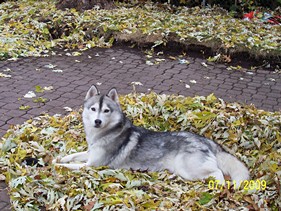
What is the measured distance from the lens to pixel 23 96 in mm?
8227

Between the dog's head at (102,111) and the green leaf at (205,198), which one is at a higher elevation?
the dog's head at (102,111)

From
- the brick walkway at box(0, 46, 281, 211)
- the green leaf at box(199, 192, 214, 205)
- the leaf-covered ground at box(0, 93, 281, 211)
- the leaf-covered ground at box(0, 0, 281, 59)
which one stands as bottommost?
the brick walkway at box(0, 46, 281, 211)

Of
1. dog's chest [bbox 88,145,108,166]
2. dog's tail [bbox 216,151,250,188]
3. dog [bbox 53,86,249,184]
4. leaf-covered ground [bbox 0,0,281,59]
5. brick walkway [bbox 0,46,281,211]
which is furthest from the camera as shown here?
leaf-covered ground [bbox 0,0,281,59]

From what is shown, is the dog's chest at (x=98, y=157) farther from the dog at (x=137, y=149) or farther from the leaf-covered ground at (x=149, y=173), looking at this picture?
the leaf-covered ground at (x=149, y=173)

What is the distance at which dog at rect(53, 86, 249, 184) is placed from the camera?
17.4ft

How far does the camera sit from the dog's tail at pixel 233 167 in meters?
5.13

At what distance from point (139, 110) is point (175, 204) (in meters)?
2.36

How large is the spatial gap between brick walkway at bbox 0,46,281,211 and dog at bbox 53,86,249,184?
7.13 ft

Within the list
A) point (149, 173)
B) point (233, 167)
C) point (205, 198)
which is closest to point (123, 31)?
point (149, 173)

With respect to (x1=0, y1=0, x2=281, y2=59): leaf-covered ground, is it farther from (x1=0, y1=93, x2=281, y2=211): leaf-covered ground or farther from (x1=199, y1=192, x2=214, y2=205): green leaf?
(x1=199, y1=192, x2=214, y2=205): green leaf

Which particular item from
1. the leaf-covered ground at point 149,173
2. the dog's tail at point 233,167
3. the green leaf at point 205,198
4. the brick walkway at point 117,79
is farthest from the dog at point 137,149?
the brick walkway at point 117,79

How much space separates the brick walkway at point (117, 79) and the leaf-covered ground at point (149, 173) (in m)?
1.18

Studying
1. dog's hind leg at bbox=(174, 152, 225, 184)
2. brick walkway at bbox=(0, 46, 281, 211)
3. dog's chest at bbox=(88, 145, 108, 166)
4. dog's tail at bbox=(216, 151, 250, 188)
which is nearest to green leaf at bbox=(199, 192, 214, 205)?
dog's hind leg at bbox=(174, 152, 225, 184)

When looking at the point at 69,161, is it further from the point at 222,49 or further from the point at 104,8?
the point at 104,8
